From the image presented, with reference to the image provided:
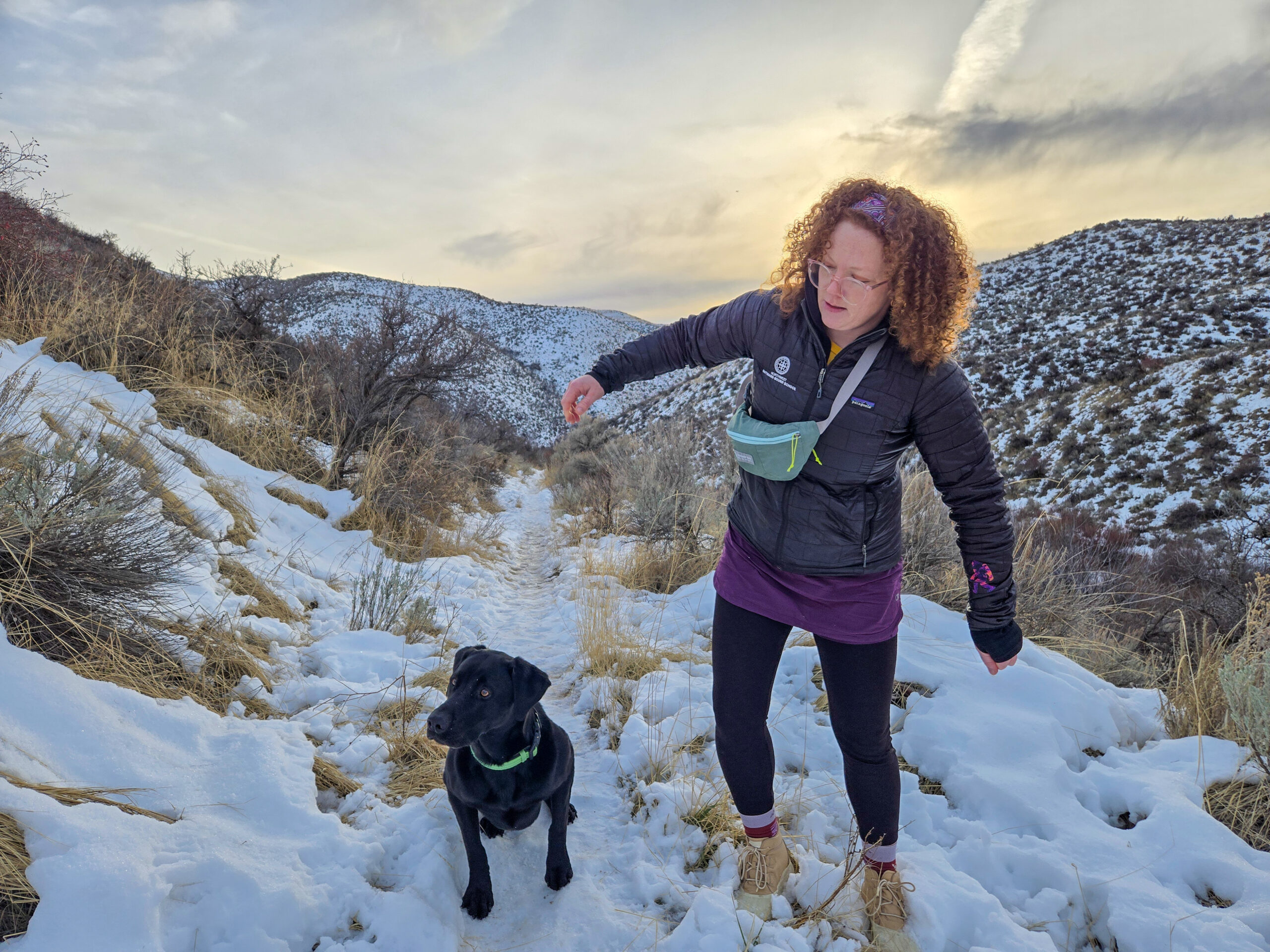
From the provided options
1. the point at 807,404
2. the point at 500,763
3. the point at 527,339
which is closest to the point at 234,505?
the point at 500,763

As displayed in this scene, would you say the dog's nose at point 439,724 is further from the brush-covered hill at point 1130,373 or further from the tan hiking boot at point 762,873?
the brush-covered hill at point 1130,373

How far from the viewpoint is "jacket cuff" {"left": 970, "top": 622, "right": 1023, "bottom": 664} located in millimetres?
1703

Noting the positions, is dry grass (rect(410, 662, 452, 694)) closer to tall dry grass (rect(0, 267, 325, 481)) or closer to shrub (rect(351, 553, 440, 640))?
shrub (rect(351, 553, 440, 640))

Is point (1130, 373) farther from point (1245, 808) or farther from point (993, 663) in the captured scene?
point (993, 663)

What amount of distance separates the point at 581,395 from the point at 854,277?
1047 mm

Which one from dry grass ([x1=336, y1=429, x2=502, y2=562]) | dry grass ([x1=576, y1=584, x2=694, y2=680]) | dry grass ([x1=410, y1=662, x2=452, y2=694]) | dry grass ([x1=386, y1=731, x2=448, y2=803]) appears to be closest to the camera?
dry grass ([x1=386, y1=731, x2=448, y2=803])

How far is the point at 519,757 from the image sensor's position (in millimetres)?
2039

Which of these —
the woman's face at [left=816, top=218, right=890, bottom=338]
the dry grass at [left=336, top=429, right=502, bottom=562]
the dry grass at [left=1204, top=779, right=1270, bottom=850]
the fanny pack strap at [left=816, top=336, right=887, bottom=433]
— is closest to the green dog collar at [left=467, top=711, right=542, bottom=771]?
the fanny pack strap at [left=816, top=336, right=887, bottom=433]

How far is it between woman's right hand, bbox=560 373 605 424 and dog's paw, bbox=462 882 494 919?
5.44 ft

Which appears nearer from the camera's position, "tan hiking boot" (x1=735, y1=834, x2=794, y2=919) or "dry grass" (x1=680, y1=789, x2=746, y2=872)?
"tan hiking boot" (x1=735, y1=834, x2=794, y2=919)

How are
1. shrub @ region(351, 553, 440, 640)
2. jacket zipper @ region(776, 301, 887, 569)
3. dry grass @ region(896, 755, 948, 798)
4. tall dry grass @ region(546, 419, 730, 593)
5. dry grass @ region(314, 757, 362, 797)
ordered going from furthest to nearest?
tall dry grass @ region(546, 419, 730, 593) → shrub @ region(351, 553, 440, 640) → dry grass @ region(896, 755, 948, 798) → dry grass @ region(314, 757, 362, 797) → jacket zipper @ region(776, 301, 887, 569)

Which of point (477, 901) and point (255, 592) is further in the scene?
point (255, 592)

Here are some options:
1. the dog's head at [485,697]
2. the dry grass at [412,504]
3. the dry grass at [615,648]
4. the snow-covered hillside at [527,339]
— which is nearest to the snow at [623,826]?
the dry grass at [615,648]

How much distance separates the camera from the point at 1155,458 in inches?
496
